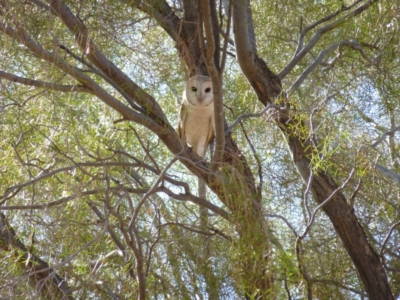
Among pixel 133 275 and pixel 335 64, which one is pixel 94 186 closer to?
pixel 133 275

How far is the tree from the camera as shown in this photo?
97.5 inches

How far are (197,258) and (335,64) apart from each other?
1.39 metres

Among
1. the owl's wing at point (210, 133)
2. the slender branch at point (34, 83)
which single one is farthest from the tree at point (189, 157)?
the owl's wing at point (210, 133)

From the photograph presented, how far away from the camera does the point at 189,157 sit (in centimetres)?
283

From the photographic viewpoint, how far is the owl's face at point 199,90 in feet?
11.3

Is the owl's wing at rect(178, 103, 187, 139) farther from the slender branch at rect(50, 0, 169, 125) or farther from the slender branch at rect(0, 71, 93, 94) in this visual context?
the slender branch at rect(0, 71, 93, 94)

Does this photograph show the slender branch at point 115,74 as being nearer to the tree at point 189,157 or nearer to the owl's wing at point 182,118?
the tree at point 189,157

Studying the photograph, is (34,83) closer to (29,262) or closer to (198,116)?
(29,262)

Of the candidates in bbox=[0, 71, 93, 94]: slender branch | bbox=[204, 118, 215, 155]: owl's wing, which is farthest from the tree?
Answer: bbox=[204, 118, 215, 155]: owl's wing

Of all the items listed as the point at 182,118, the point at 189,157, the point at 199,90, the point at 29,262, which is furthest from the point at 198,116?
the point at 29,262

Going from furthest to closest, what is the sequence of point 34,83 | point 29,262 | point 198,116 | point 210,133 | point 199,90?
1. point 210,133
2. point 198,116
3. point 199,90
4. point 29,262
5. point 34,83

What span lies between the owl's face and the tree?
0.06 meters

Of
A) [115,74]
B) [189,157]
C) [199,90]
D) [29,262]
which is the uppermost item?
[199,90]

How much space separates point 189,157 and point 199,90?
72 cm
